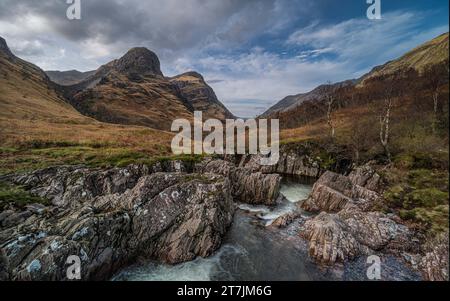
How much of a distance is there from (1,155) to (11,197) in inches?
730

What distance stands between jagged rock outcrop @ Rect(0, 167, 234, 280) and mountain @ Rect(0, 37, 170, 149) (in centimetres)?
2401

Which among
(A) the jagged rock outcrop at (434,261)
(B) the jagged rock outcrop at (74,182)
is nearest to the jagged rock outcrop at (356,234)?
(A) the jagged rock outcrop at (434,261)

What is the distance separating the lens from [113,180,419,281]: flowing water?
16219 mm

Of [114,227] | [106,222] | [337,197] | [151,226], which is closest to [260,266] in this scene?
[151,226]

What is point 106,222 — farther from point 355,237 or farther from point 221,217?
point 355,237

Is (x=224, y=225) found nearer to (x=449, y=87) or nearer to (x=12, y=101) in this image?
(x=449, y=87)

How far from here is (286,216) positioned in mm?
25078

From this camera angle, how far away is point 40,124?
210 ft

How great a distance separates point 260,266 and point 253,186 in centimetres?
1601

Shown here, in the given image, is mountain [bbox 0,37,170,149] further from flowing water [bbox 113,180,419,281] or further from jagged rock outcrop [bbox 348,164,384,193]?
jagged rock outcrop [bbox 348,164,384,193]

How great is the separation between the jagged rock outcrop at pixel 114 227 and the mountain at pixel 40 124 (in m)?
24.0

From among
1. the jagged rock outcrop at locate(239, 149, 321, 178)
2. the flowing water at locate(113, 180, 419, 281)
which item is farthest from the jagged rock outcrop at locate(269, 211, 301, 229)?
the jagged rock outcrop at locate(239, 149, 321, 178)

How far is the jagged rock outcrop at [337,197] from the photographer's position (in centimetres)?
2742
